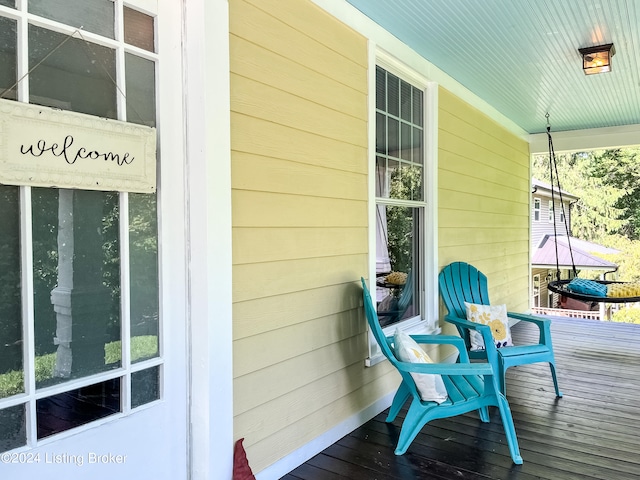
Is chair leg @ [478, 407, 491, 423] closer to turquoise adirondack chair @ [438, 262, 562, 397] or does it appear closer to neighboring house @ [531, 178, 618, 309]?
turquoise adirondack chair @ [438, 262, 562, 397]

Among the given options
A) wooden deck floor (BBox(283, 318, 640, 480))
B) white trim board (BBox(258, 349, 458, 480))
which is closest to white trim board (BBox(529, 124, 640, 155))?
wooden deck floor (BBox(283, 318, 640, 480))

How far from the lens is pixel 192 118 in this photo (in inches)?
71.9

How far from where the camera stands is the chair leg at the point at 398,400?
275 centimetres

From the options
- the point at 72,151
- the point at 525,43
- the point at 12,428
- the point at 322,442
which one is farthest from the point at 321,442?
the point at 525,43

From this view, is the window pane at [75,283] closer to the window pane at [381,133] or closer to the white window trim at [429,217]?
the window pane at [381,133]

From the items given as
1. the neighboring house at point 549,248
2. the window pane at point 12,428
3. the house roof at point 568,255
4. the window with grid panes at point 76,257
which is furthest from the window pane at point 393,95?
the neighboring house at point 549,248

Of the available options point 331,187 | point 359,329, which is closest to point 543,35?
point 331,187

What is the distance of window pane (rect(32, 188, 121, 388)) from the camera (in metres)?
1.45

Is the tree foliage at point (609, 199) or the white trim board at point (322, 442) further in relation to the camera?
the tree foliage at point (609, 199)

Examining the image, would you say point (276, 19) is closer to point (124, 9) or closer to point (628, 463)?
point (124, 9)

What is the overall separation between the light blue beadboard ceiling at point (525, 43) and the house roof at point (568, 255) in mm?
6848

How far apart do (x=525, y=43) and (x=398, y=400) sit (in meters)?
2.54

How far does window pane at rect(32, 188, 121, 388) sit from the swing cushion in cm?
465

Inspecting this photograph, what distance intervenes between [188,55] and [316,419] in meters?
1.84
